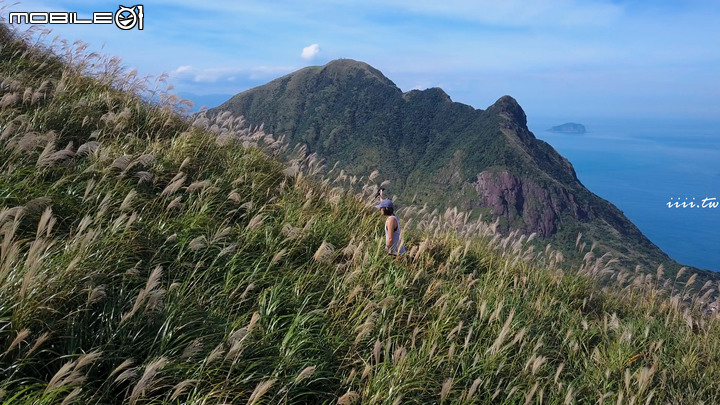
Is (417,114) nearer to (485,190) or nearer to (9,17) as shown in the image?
(485,190)

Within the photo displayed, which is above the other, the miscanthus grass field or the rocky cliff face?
the miscanthus grass field

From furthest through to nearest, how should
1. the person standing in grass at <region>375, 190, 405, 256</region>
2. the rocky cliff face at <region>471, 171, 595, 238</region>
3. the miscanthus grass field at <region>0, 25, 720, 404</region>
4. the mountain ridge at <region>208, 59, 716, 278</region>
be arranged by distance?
the rocky cliff face at <region>471, 171, 595, 238</region>, the mountain ridge at <region>208, 59, 716, 278</region>, the person standing in grass at <region>375, 190, 405, 256</region>, the miscanthus grass field at <region>0, 25, 720, 404</region>

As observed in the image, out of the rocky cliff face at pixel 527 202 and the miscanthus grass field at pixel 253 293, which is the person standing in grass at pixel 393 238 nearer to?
the miscanthus grass field at pixel 253 293

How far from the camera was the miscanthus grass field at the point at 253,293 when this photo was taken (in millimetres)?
2629

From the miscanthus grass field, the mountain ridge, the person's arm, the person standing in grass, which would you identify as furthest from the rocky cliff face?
the person's arm

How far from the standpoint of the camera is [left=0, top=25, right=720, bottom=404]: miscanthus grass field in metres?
2.63

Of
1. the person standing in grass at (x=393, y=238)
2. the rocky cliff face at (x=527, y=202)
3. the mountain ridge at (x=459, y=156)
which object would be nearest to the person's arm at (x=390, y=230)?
the person standing in grass at (x=393, y=238)

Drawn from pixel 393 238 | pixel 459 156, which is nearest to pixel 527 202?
pixel 459 156

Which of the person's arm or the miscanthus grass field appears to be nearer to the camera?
the miscanthus grass field

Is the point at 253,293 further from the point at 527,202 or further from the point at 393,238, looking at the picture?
the point at 527,202

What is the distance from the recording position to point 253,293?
3.79 m

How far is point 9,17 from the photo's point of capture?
8625 millimetres

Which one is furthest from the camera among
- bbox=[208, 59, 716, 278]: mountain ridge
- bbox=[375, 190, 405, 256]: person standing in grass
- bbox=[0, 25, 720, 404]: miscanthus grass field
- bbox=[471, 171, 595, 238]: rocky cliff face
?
bbox=[471, 171, 595, 238]: rocky cliff face

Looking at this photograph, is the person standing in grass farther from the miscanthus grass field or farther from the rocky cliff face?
the rocky cliff face
